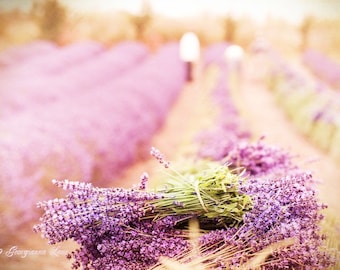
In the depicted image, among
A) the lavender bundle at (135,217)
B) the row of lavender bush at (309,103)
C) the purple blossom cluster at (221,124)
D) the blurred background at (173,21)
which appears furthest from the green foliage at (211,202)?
the blurred background at (173,21)

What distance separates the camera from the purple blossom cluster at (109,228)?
1263mm

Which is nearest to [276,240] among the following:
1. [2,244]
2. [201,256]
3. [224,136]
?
[201,256]

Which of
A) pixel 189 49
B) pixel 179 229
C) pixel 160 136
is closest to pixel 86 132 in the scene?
pixel 160 136

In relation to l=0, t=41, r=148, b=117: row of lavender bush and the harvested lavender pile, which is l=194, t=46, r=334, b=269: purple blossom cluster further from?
l=0, t=41, r=148, b=117: row of lavender bush

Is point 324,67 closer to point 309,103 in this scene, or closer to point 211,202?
point 309,103

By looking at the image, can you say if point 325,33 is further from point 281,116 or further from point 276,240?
point 276,240

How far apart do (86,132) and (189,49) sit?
1.87 feet

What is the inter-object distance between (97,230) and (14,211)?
30.6 inches

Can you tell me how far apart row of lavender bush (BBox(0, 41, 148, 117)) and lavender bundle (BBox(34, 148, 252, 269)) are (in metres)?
1.05

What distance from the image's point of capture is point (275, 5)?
2064 millimetres

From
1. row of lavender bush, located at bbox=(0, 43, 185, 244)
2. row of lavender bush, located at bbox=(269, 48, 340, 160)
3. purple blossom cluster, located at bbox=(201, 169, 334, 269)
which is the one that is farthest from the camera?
row of lavender bush, located at bbox=(269, 48, 340, 160)

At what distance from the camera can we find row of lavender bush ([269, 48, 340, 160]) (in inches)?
83.0

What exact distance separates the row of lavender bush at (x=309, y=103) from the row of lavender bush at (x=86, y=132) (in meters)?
0.44

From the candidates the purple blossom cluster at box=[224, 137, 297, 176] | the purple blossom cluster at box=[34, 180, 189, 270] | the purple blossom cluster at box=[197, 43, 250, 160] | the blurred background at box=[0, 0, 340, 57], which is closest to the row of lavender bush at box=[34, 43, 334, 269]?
the purple blossom cluster at box=[34, 180, 189, 270]
